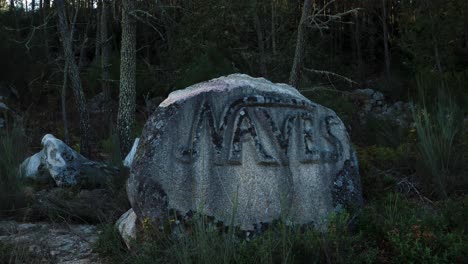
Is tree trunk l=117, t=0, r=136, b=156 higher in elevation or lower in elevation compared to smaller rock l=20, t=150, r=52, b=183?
higher

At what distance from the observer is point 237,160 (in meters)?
4.17

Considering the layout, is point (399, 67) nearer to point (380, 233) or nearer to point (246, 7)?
point (246, 7)

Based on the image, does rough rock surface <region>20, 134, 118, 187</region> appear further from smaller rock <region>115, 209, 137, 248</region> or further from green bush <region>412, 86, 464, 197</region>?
green bush <region>412, 86, 464, 197</region>

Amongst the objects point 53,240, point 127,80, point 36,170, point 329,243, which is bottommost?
point 53,240

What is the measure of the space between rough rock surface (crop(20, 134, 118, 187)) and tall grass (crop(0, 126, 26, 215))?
0.72 ft

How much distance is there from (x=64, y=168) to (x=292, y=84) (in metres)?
3.67

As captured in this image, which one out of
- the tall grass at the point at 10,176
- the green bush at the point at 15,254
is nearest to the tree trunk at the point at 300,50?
the tall grass at the point at 10,176

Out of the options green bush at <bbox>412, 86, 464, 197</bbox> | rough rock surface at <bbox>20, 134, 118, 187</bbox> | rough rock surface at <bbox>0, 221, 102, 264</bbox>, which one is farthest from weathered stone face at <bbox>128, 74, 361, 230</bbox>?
rough rock surface at <bbox>20, 134, 118, 187</bbox>

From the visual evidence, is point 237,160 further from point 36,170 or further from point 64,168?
point 36,170

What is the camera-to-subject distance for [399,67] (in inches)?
748

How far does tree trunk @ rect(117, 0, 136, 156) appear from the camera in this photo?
935 cm

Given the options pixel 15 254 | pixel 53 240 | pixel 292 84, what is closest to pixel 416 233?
pixel 15 254

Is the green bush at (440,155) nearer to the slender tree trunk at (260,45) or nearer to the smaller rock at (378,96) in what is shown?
the slender tree trunk at (260,45)

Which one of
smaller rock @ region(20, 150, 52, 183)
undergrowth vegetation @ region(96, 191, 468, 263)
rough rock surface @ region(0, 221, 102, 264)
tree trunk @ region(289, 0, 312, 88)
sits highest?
tree trunk @ region(289, 0, 312, 88)
